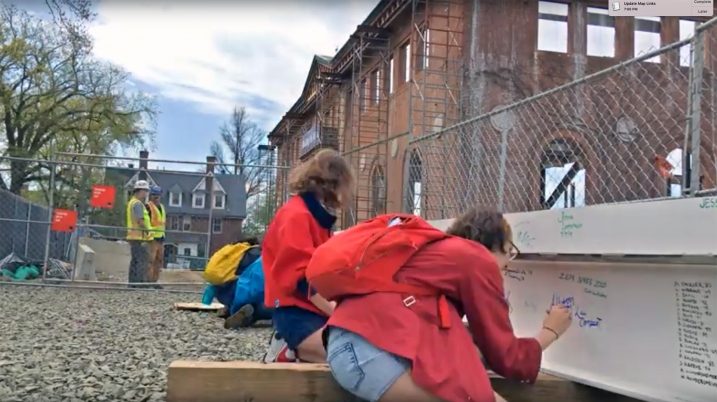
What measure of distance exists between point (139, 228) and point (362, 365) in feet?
38.4

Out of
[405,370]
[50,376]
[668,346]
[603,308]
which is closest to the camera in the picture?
[405,370]

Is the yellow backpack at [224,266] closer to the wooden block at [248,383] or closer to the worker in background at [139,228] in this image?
the worker in background at [139,228]

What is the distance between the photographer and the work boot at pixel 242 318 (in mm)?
8344

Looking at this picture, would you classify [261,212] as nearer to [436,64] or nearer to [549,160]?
[436,64]

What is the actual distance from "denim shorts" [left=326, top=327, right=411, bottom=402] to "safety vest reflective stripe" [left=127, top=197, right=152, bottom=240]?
11.5m

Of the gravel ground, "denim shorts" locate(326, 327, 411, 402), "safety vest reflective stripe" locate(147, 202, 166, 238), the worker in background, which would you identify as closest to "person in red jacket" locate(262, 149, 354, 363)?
"denim shorts" locate(326, 327, 411, 402)

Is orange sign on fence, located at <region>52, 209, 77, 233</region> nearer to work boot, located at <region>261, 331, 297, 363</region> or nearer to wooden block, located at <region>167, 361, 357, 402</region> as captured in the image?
work boot, located at <region>261, 331, 297, 363</region>

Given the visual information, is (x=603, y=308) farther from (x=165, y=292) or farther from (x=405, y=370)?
(x=165, y=292)

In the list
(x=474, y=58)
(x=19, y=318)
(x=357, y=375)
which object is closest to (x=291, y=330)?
(x=357, y=375)

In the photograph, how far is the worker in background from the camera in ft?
45.4

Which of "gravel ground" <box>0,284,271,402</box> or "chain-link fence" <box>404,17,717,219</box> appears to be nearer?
"gravel ground" <box>0,284,271,402</box>

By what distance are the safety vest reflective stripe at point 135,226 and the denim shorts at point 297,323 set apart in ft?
34.0

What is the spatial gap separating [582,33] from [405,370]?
2173 cm

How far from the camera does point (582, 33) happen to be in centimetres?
2264
